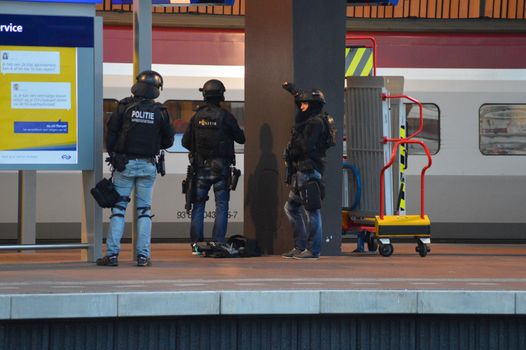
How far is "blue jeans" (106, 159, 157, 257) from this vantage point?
491 inches

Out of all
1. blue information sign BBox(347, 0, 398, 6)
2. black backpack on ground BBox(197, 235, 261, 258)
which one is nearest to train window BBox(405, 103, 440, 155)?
blue information sign BBox(347, 0, 398, 6)

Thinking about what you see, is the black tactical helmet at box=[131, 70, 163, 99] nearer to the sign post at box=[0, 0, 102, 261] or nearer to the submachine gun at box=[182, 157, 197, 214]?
the sign post at box=[0, 0, 102, 261]

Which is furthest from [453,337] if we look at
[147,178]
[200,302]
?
[147,178]

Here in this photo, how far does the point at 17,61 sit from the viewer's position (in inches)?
497

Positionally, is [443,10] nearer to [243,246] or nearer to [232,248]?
[243,246]

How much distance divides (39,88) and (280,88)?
2.95 meters

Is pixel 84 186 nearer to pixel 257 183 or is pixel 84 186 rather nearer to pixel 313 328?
pixel 257 183

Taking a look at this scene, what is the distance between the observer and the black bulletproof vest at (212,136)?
14.0 meters

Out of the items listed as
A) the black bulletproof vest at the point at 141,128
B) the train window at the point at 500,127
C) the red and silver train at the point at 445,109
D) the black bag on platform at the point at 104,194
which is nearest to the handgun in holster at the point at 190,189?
the black bulletproof vest at the point at 141,128

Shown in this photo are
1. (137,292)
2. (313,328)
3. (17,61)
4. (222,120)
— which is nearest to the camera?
(137,292)

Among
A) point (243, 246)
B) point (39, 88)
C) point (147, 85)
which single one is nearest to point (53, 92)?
point (39, 88)

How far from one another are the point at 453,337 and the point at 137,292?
2.51 m

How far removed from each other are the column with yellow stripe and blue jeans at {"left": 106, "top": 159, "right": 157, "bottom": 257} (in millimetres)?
4379

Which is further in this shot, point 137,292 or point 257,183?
point 257,183
